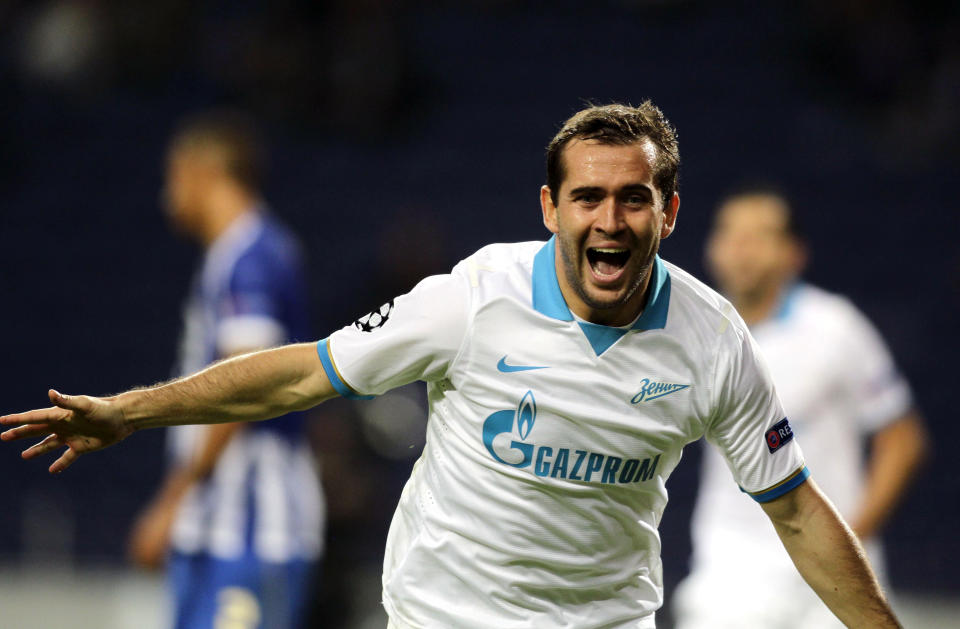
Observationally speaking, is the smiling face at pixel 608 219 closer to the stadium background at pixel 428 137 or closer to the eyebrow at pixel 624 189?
the eyebrow at pixel 624 189

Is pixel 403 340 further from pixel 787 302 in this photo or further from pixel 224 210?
pixel 787 302

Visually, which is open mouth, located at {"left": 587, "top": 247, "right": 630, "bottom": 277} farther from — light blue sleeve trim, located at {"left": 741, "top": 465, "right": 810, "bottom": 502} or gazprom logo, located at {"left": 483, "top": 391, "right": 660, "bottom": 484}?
light blue sleeve trim, located at {"left": 741, "top": 465, "right": 810, "bottom": 502}

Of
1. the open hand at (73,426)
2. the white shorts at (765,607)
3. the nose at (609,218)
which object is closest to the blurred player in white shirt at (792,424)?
the white shorts at (765,607)

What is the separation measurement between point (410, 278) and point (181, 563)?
12.8 ft

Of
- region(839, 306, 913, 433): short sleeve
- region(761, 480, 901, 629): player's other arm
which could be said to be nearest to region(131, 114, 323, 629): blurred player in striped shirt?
region(839, 306, 913, 433): short sleeve

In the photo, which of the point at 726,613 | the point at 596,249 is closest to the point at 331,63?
the point at 726,613

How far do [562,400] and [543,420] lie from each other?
0.21ft

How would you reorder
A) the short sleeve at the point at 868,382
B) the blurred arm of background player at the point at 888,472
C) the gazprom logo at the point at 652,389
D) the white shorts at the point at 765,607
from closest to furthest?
the gazprom logo at the point at 652,389, the white shorts at the point at 765,607, the blurred arm of background player at the point at 888,472, the short sleeve at the point at 868,382

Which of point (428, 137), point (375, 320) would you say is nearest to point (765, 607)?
point (375, 320)

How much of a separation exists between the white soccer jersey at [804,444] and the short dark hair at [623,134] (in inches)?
88.6

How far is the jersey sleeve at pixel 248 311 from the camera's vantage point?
17.2 feet

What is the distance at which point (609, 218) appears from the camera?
313cm

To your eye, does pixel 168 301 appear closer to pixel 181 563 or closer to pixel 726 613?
pixel 181 563

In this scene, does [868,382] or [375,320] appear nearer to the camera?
[375,320]
